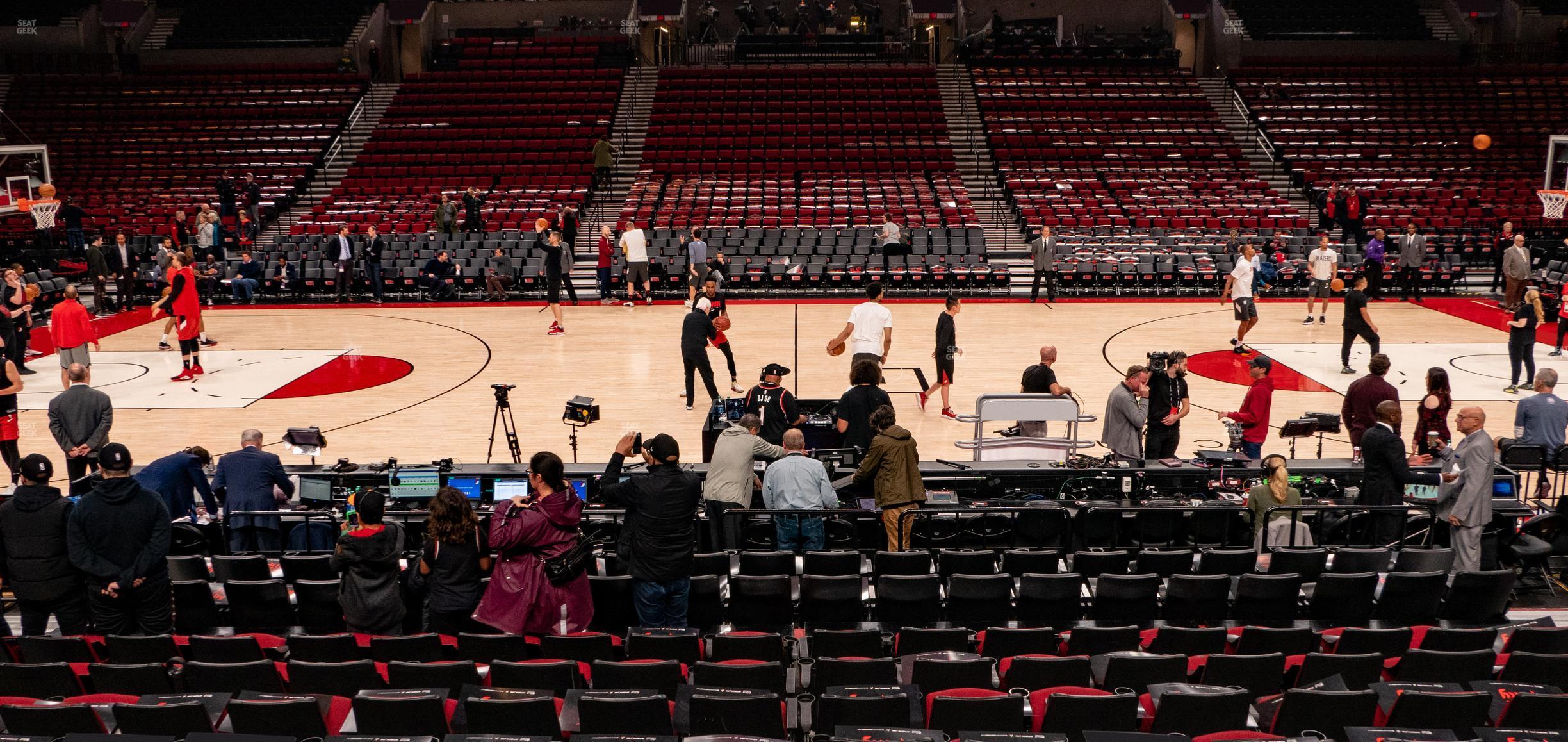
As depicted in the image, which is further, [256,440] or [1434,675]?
[256,440]

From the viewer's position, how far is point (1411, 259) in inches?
741

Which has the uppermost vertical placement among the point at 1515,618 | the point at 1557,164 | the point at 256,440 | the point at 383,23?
the point at 383,23

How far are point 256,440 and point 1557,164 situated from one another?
22.0 metres

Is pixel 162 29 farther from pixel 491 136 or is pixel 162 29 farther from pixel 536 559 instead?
pixel 536 559

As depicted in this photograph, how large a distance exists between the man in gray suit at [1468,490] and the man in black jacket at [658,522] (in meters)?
4.91

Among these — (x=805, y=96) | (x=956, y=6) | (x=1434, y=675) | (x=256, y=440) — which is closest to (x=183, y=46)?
(x=805, y=96)

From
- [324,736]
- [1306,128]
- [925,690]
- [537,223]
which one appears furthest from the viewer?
[1306,128]

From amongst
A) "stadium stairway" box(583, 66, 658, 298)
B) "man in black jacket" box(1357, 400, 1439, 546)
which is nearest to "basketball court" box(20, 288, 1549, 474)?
"man in black jacket" box(1357, 400, 1439, 546)

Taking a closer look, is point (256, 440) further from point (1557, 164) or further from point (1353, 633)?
point (1557, 164)

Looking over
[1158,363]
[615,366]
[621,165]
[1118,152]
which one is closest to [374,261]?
[615,366]

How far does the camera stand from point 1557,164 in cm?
2048

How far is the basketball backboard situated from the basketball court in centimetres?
208

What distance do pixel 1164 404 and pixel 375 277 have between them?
1431 centimetres

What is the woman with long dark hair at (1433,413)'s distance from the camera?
30.2ft
